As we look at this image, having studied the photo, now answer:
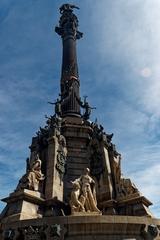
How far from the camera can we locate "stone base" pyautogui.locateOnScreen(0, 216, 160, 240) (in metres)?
15.8

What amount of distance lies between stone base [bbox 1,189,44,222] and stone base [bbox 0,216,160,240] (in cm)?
320

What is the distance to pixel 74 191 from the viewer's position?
19.1 meters

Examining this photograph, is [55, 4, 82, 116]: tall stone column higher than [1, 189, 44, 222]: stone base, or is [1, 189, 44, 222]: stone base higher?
[55, 4, 82, 116]: tall stone column

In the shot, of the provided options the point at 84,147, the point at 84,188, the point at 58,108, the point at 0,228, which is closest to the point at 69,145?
the point at 84,147

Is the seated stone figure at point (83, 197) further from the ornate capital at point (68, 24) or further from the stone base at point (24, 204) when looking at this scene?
the ornate capital at point (68, 24)

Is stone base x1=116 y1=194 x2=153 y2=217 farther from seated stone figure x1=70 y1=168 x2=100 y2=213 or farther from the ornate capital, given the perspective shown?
the ornate capital

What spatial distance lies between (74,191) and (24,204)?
3028 millimetres

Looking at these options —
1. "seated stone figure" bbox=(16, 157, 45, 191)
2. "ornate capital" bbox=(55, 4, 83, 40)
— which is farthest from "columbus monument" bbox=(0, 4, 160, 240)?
"ornate capital" bbox=(55, 4, 83, 40)

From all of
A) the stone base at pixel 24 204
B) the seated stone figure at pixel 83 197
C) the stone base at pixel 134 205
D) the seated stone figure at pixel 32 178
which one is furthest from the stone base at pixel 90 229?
the seated stone figure at pixel 32 178

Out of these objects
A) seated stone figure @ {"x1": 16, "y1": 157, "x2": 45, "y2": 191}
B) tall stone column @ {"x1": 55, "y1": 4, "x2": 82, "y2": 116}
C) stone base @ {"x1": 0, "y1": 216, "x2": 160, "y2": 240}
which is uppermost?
tall stone column @ {"x1": 55, "y1": 4, "x2": 82, "y2": 116}

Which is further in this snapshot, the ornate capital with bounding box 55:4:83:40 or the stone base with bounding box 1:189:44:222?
the ornate capital with bounding box 55:4:83:40

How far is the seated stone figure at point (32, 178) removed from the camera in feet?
69.1

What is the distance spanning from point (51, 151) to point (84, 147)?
3.39 m

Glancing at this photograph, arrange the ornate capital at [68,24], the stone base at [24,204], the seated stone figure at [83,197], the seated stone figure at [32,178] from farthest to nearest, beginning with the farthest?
the ornate capital at [68,24] < the seated stone figure at [32,178] < the stone base at [24,204] < the seated stone figure at [83,197]
